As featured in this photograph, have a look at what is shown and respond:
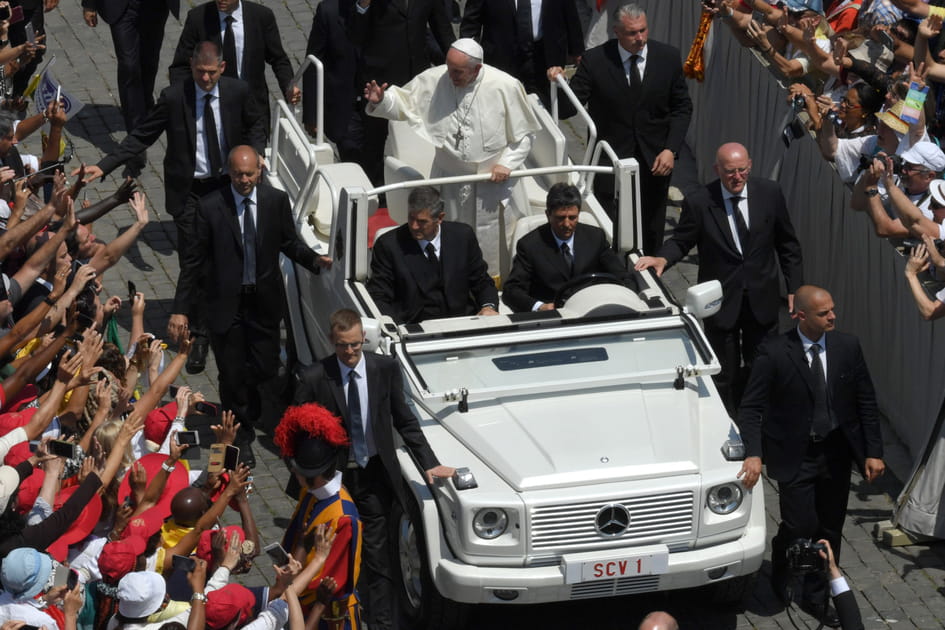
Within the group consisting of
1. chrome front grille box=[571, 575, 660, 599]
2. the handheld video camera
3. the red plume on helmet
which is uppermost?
the red plume on helmet

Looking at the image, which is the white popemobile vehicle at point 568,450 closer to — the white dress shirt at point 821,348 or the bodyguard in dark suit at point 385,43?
the white dress shirt at point 821,348

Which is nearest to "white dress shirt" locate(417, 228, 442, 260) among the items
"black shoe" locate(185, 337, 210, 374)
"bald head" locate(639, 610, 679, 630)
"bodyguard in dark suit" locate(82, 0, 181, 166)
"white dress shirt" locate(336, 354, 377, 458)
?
"white dress shirt" locate(336, 354, 377, 458)

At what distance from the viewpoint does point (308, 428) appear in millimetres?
8711

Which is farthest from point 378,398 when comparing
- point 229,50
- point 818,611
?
point 229,50

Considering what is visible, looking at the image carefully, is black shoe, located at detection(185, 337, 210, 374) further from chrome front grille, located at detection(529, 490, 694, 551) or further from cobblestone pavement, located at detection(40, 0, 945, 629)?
chrome front grille, located at detection(529, 490, 694, 551)

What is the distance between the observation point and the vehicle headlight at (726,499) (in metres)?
9.65

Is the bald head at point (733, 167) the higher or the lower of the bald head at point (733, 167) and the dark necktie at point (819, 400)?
the higher

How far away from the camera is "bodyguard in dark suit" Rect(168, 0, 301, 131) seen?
567 inches

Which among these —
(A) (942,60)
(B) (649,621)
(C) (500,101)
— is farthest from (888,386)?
(B) (649,621)

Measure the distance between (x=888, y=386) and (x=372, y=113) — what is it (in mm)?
4210

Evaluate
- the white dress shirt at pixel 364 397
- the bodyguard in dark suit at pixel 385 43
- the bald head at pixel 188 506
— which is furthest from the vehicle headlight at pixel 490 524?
the bodyguard in dark suit at pixel 385 43

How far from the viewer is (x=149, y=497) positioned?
29.5ft

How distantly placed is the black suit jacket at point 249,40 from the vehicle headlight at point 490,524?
5.87 meters

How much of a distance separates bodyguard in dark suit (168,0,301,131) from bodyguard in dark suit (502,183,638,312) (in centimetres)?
376
